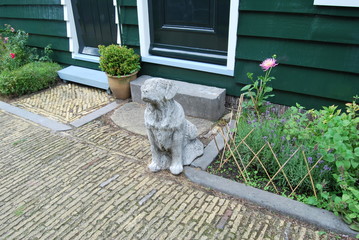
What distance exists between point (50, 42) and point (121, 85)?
2920 millimetres

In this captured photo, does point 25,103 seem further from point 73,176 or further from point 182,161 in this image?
point 182,161

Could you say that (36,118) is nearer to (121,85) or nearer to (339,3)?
(121,85)

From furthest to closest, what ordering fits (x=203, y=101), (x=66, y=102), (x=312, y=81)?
1. (x=66, y=102)
2. (x=203, y=101)
3. (x=312, y=81)

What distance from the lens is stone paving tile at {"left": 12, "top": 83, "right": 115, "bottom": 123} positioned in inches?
192

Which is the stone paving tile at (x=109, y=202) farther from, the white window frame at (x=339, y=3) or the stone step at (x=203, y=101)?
the white window frame at (x=339, y=3)

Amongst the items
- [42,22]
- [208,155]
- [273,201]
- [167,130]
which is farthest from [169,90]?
[42,22]

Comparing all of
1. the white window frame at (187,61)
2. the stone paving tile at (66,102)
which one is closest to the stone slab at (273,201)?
the white window frame at (187,61)

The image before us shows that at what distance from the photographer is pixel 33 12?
656cm

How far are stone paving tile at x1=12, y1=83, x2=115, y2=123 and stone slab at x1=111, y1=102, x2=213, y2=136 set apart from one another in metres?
0.55

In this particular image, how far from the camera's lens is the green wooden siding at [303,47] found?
3.39 metres

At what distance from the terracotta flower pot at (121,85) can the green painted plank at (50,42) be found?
2118 millimetres

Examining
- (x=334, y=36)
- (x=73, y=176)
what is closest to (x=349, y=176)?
(x=334, y=36)

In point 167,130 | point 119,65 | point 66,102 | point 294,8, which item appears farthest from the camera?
point 66,102

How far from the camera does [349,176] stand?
248cm
